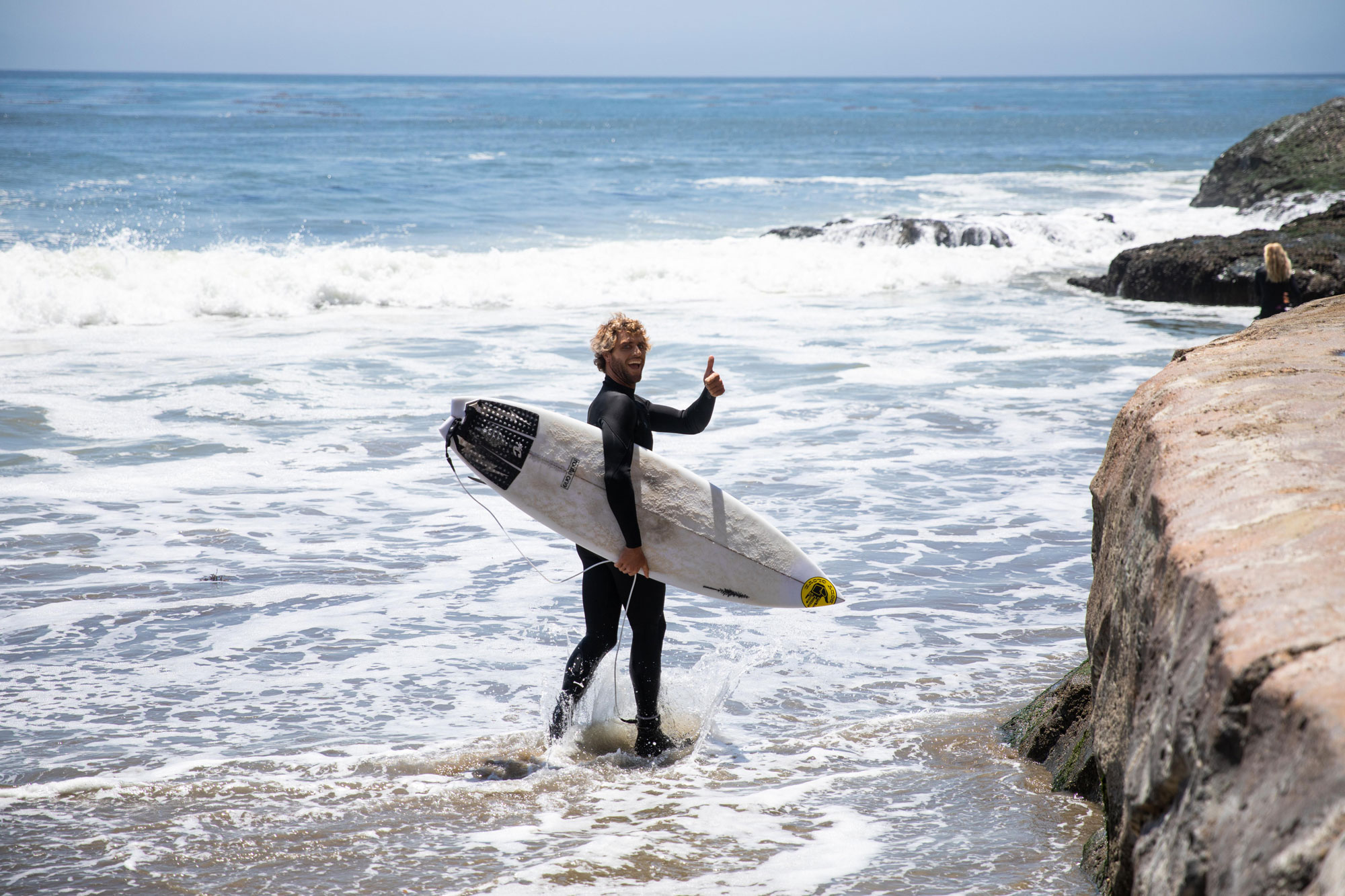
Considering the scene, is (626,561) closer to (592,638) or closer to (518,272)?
(592,638)

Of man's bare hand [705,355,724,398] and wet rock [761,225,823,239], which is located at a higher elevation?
wet rock [761,225,823,239]

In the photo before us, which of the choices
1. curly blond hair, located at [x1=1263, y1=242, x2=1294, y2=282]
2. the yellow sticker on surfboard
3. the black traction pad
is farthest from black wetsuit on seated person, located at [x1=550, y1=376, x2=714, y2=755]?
curly blond hair, located at [x1=1263, y1=242, x2=1294, y2=282]

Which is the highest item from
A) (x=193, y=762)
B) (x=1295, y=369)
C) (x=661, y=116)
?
(x=661, y=116)

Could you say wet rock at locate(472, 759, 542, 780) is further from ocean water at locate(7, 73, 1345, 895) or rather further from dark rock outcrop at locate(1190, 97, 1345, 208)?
dark rock outcrop at locate(1190, 97, 1345, 208)

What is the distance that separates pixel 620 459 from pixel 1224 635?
240 cm

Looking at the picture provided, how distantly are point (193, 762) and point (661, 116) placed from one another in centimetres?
7494

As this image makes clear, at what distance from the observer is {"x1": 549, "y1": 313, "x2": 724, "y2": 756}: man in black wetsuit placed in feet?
13.5

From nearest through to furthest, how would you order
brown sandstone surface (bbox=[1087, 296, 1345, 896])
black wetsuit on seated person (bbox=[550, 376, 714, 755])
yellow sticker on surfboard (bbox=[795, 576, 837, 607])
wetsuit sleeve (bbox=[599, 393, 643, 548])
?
brown sandstone surface (bbox=[1087, 296, 1345, 896]), wetsuit sleeve (bbox=[599, 393, 643, 548]), black wetsuit on seated person (bbox=[550, 376, 714, 755]), yellow sticker on surfboard (bbox=[795, 576, 837, 607])

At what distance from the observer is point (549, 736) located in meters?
4.38

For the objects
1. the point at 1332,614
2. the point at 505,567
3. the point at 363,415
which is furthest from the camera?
the point at 363,415

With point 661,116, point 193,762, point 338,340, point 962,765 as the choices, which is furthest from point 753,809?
point 661,116

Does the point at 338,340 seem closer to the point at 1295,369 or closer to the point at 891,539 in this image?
the point at 891,539

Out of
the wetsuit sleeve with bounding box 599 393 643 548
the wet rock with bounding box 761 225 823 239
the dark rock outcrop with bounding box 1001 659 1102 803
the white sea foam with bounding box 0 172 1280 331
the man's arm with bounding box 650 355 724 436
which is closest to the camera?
the dark rock outcrop with bounding box 1001 659 1102 803

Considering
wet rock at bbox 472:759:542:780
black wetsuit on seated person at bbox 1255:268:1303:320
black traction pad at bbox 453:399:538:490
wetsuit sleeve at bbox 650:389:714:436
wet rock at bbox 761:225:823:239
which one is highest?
wet rock at bbox 761:225:823:239
